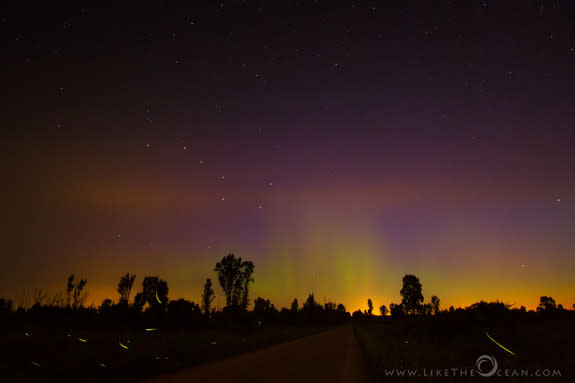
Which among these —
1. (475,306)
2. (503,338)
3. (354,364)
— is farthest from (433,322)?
(354,364)

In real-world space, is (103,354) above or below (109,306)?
below

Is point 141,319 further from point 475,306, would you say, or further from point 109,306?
point 475,306

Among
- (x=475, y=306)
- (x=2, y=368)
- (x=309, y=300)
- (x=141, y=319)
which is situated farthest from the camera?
(x=309, y=300)

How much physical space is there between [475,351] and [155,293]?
45.2 metres

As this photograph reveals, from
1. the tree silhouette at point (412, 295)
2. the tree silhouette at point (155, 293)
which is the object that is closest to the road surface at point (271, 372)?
the tree silhouette at point (155, 293)

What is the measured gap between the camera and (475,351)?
20500mm

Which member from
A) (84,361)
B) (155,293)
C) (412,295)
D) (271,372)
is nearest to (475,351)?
(271,372)

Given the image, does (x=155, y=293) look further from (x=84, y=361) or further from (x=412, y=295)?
(x=412, y=295)

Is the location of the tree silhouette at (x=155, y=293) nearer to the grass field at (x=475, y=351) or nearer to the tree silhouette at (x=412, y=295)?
the grass field at (x=475, y=351)

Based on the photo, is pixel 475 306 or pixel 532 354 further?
pixel 475 306

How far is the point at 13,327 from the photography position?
2645 centimetres

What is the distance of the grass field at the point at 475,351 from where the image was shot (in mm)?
12641

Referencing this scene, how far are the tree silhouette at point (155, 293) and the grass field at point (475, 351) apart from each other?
91.9 ft

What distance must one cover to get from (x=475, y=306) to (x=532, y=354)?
13.3 meters
